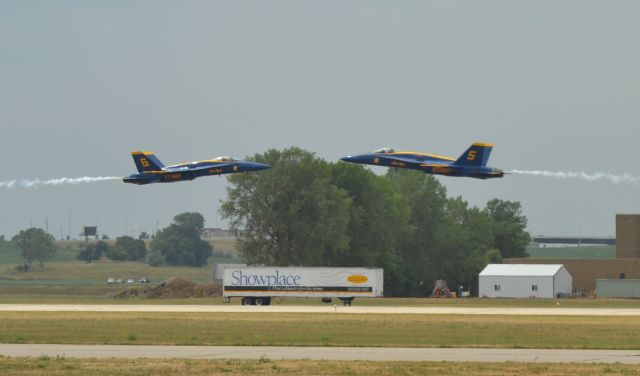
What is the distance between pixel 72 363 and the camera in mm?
45500

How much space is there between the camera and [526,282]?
14262cm

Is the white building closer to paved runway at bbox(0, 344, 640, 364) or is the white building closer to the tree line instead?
the tree line

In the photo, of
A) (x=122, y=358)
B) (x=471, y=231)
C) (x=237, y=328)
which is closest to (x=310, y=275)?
(x=237, y=328)

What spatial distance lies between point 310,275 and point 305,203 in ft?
134

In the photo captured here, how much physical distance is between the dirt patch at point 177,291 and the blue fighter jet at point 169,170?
3853 cm

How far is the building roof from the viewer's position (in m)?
144

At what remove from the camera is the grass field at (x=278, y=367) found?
140 ft

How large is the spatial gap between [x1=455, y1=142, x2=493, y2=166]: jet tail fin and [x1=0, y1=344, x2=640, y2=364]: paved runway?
4264 cm

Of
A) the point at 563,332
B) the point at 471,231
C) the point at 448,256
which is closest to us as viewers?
the point at 563,332

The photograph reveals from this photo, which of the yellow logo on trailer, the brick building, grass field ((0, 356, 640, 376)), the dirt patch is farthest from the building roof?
grass field ((0, 356, 640, 376))

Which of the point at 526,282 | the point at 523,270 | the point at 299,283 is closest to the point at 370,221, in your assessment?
the point at 523,270

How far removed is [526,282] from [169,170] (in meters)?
52.9

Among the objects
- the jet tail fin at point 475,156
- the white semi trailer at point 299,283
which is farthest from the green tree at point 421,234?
the jet tail fin at point 475,156

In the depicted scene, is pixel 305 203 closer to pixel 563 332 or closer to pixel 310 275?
pixel 310 275
